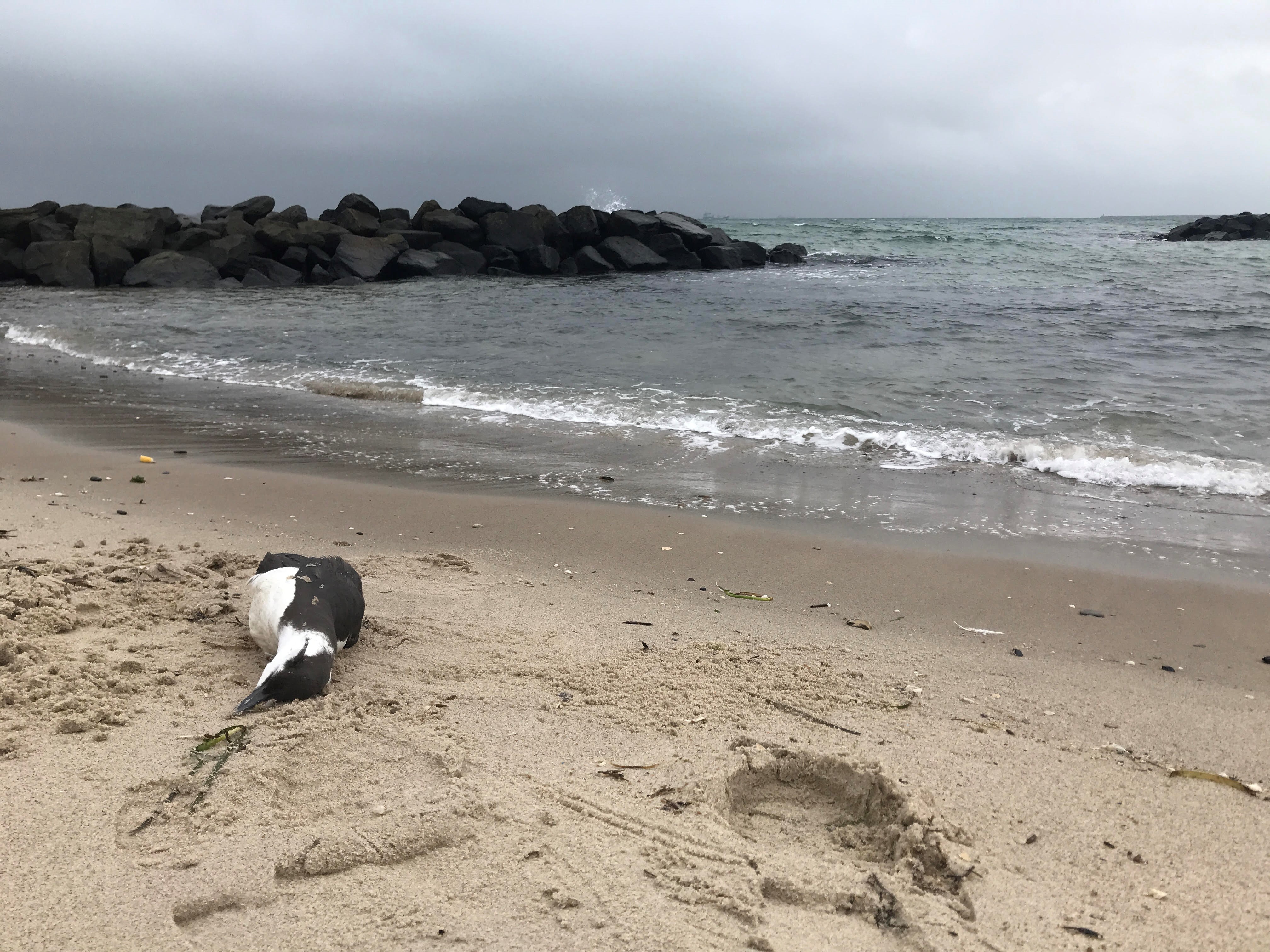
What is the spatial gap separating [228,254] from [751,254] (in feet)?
57.3

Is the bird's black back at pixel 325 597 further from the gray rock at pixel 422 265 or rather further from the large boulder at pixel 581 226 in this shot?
the large boulder at pixel 581 226

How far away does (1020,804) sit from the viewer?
2.20 m

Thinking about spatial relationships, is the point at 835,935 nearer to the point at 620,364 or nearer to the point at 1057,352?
the point at 620,364

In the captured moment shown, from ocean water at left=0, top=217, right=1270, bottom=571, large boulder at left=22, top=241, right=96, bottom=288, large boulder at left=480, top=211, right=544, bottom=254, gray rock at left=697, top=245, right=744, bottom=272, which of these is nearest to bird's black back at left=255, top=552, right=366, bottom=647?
ocean water at left=0, top=217, right=1270, bottom=571

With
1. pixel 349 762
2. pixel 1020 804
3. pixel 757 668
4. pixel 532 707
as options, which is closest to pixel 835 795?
pixel 1020 804

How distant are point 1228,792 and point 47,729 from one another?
3293mm

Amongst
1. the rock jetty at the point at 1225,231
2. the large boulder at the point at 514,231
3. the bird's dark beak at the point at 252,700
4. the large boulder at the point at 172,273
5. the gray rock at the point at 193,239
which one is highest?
the rock jetty at the point at 1225,231

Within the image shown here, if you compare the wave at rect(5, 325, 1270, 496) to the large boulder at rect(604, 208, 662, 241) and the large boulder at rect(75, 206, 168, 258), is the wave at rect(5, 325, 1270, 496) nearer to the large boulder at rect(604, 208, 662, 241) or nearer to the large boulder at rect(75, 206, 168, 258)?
the large boulder at rect(75, 206, 168, 258)

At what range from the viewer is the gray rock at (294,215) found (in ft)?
85.2

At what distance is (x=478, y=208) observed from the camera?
29156 mm

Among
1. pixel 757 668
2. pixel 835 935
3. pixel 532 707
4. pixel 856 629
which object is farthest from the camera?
pixel 856 629

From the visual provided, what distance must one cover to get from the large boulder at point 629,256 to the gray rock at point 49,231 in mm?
15586

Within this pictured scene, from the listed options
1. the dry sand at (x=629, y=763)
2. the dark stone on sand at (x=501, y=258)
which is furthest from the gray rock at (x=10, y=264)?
the dry sand at (x=629, y=763)

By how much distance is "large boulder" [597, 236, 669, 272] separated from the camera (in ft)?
90.6
